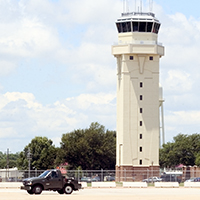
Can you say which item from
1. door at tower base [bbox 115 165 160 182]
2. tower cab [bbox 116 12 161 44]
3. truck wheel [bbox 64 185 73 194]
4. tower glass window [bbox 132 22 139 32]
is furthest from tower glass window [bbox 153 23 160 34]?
truck wheel [bbox 64 185 73 194]

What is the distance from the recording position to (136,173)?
110m

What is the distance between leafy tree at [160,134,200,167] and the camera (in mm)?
135625

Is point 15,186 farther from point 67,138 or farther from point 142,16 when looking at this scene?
point 67,138

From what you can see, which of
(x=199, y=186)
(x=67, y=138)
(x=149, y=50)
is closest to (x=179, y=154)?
(x=67, y=138)

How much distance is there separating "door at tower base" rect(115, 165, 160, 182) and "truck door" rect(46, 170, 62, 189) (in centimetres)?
5143

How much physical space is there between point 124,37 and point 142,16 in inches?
190

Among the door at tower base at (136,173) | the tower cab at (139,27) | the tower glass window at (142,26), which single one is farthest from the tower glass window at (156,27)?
the door at tower base at (136,173)

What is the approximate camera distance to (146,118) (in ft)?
368

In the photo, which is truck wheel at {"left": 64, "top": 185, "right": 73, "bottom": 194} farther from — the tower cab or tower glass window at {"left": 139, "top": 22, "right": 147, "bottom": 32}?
tower glass window at {"left": 139, "top": 22, "right": 147, "bottom": 32}

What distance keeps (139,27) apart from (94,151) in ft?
106

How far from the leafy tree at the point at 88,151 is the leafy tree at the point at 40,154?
7527mm

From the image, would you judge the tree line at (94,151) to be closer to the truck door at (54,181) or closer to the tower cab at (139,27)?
the tower cab at (139,27)

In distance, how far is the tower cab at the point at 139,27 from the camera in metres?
112

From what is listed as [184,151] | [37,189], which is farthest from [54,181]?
[184,151]
